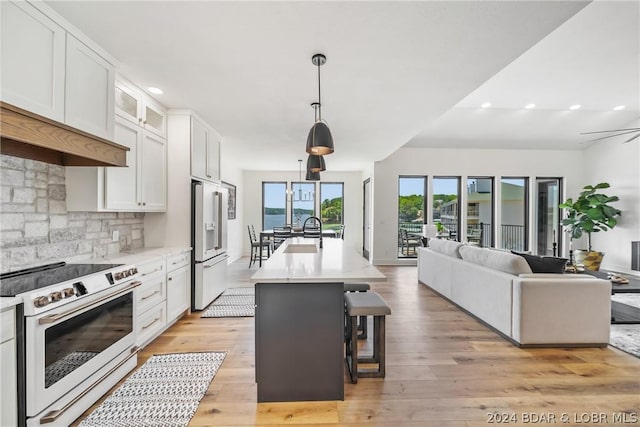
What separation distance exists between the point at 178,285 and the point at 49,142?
6.79ft

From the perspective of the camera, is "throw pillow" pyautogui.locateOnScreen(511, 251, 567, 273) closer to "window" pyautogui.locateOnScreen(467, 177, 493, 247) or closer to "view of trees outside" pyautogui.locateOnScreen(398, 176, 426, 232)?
"view of trees outside" pyautogui.locateOnScreen(398, 176, 426, 232)

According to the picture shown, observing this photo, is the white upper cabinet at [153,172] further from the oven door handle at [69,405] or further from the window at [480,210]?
the window at [480,210]

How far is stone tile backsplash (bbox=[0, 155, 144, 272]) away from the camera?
1954 mm

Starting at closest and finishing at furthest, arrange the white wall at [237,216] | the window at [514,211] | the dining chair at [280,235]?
the dining chair at [280,235], the white wall at [237,216], the window at [514,211]

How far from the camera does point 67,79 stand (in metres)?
2.00

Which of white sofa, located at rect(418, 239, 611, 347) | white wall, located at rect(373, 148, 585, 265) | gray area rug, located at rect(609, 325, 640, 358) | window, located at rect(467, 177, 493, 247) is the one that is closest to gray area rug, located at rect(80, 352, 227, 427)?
white sofa, located at rect(418, 239, 611, 347)

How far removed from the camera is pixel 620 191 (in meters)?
6.75

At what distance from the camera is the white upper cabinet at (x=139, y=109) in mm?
2687

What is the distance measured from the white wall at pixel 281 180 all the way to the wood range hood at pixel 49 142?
21.9 feet

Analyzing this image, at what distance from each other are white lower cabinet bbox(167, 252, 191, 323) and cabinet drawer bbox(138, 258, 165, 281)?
140mm

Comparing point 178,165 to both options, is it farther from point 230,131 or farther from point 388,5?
point 388,5

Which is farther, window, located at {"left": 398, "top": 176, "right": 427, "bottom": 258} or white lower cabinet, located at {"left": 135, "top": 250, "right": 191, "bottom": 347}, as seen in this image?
window, located at {"left": 398, "top": 176, "right": 427, "bottom": 258}

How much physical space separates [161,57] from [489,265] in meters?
3.88

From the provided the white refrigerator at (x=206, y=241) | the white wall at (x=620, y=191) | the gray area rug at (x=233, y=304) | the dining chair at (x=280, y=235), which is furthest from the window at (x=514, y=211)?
the white refrigerator at (x=206, y=241)
